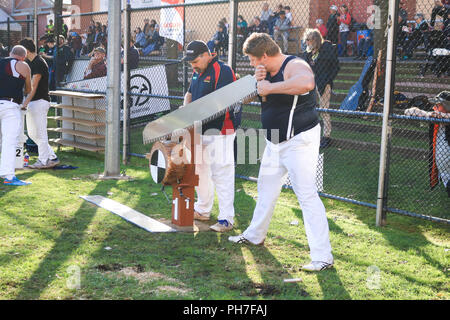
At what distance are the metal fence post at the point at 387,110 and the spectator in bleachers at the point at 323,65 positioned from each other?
4.15m

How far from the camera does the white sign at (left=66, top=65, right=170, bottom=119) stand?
1249 centimetres

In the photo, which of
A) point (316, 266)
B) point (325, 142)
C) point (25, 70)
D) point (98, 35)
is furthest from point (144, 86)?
point (316, 266)

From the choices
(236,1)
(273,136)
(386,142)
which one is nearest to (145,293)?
(273,136)

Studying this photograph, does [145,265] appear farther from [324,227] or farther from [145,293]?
[324,227]

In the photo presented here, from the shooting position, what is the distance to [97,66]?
12844 mm

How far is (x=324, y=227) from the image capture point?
485 cm

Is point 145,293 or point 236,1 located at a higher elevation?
point 236,1

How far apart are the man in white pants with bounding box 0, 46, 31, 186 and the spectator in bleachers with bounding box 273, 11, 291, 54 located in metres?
9.32

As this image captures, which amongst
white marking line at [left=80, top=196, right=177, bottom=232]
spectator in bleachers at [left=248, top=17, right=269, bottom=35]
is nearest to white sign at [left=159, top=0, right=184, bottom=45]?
white marking line at [left=80, top=196, right=177, bottom=232]

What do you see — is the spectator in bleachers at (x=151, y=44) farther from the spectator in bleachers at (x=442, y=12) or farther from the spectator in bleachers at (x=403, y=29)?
the spectator in bleachers at (x=442, y=12)

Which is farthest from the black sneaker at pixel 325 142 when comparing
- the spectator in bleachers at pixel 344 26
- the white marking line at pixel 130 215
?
the spectator in bleachers at pixel 344 26

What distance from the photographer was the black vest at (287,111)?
4844 mm

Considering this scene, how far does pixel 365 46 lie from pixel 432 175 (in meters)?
9.09
